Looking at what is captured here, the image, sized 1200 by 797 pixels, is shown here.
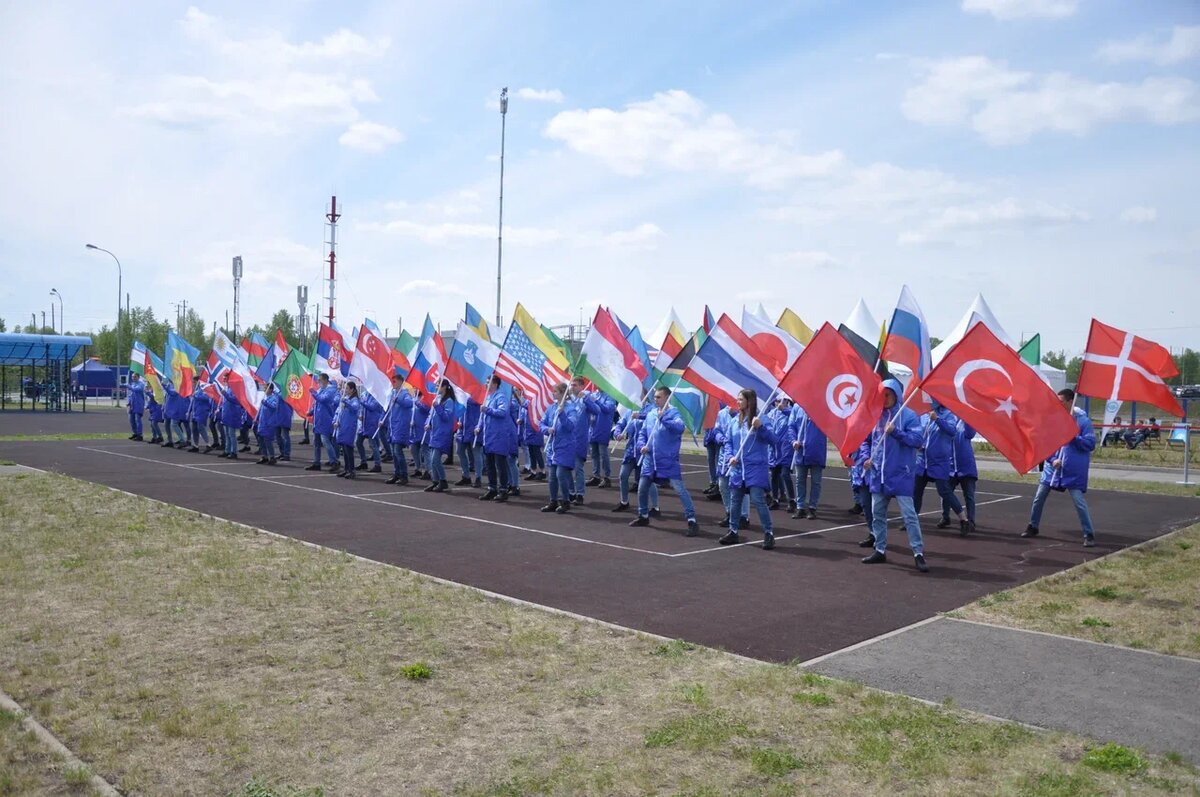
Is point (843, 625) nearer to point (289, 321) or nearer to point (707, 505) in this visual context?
point (707, 505)

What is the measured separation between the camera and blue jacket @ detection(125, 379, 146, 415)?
93.8ft

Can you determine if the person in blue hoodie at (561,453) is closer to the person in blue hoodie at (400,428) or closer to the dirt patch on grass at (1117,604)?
the person in blue hoodie at (400,428)

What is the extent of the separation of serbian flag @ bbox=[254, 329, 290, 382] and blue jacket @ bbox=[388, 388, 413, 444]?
6.68 metres

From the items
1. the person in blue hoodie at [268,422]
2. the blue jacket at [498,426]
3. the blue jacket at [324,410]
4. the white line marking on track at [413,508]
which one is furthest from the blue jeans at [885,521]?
the person in blue hoodie at [268,422]

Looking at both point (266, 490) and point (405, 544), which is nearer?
point (405, 544)

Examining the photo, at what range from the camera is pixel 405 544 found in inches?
444

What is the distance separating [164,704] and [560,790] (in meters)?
2.55

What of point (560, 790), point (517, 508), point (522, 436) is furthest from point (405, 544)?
point (522, 436)

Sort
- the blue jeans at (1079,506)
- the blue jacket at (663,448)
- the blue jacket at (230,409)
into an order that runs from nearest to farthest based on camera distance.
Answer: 1. the blue jeans at (1079,506)
2. the blue jacket at (663,448)
3. the blue jacket at (230,409)

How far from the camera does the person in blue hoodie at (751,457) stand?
11.3 meters

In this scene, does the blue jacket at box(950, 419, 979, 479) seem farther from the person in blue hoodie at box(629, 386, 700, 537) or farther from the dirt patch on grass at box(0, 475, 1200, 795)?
the dirt patch on grass at box(0, 475, 1200, 795)

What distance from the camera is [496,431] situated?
15789 mm

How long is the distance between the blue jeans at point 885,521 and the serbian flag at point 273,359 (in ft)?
55.9

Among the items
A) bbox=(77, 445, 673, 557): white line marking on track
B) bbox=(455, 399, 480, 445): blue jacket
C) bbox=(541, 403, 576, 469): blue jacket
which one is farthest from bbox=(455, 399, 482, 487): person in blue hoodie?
bbox=(541, 403, 576, 469): blue jacket
